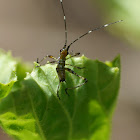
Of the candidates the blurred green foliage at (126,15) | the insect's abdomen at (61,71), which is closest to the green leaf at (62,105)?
the insect's abdomen at (61,71)

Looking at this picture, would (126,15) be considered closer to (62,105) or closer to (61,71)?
(61,71)

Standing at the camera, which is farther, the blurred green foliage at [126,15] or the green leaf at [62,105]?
the blurred green foliage at [126,15]

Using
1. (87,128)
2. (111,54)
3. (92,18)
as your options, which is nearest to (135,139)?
(111,54)

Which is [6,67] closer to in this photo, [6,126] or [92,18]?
→ [6,126]

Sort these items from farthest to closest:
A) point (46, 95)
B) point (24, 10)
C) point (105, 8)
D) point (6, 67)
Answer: point (24, 10), point (105, 8), point (6, 67), point (46, 95)

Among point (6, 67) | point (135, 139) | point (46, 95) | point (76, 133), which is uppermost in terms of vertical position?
point (6, 67)

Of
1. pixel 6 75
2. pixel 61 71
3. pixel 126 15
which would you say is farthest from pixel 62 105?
pixel 126 15

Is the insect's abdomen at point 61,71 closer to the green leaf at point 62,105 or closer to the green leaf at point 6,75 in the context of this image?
the green leaf at point 62,105

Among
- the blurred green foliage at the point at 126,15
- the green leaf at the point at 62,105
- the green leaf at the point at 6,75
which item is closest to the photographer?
the green leaf at the point at 6,75

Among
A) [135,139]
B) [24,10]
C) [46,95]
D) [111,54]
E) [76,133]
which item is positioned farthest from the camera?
[24,10]
